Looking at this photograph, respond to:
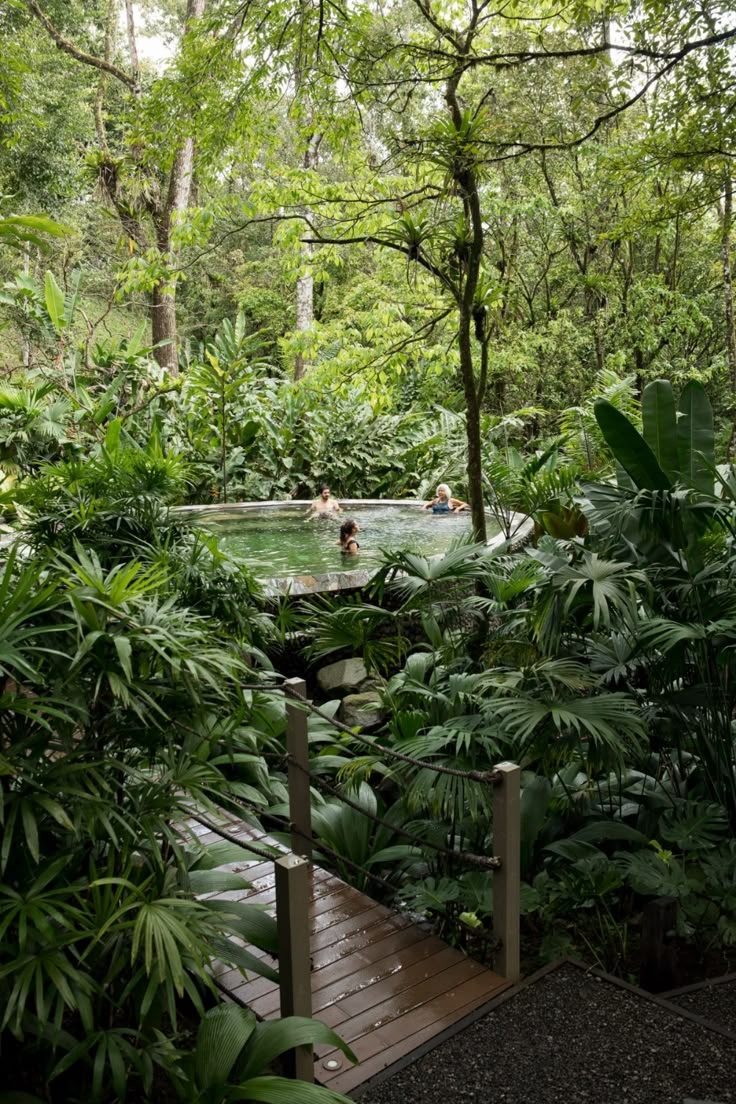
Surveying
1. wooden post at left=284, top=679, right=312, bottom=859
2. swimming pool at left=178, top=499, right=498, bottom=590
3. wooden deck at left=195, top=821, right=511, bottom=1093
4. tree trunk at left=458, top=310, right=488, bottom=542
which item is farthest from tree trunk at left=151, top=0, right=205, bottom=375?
wooden deck at left=195, top=821, right=511, bottom=1093

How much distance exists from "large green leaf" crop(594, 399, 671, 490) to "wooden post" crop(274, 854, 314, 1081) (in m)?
2.44

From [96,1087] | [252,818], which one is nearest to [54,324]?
[252,818]

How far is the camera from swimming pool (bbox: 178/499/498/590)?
913 centimetres

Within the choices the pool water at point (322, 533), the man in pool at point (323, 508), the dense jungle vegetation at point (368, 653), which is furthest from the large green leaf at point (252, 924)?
the man in pool at point (323, 508)

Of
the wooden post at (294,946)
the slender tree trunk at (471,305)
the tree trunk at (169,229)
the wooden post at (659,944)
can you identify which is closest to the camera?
the wooden post at (294,946)

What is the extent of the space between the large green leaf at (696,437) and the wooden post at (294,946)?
273cm

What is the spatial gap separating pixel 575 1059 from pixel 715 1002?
0.77 metres

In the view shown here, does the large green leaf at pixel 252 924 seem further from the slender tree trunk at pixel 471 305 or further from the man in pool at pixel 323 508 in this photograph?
the man in pool at pixel 323 508

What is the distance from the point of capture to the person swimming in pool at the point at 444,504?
1063 cm

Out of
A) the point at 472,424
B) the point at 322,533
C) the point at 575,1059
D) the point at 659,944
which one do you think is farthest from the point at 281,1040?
the point at 322,533

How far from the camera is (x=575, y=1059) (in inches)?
105

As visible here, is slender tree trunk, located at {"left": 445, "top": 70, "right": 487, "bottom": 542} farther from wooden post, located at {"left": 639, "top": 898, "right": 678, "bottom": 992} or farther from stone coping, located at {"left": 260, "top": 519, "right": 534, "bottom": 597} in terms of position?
wooden post, located at {"left": 639, "top": 898, "right": 678, "bottom": 992}

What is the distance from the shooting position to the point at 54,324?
36.4ft

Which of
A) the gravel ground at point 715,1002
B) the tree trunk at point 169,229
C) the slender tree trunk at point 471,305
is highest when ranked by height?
the tree trunk at point 169,229
